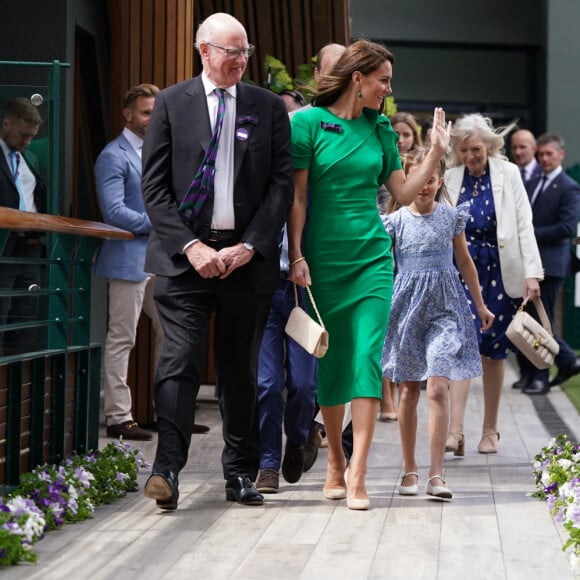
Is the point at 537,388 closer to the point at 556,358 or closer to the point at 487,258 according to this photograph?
the point at 556,358

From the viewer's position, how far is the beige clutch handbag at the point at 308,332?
5.82 metres

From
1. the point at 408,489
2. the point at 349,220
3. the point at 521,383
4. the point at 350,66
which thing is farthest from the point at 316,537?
the point at 521,383

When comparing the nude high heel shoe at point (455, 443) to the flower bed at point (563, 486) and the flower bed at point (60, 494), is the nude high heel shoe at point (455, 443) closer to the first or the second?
Result: the flower bed at point (563, 486)

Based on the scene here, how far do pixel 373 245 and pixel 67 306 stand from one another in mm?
1372

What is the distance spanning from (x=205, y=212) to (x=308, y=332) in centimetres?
64

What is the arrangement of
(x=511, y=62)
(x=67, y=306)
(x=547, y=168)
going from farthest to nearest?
(x=511, y=62), (x=547, y=168), (x=67, y=306)

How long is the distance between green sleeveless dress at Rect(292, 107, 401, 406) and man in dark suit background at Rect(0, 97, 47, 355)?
1.16 meters

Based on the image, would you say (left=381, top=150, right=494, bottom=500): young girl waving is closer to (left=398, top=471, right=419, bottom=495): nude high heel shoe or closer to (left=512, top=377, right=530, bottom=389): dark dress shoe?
(left=398, top=471, right=419, bottom=495): nude high heel shoe

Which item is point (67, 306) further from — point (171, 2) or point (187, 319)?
point (171, 2)

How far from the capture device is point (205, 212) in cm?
580

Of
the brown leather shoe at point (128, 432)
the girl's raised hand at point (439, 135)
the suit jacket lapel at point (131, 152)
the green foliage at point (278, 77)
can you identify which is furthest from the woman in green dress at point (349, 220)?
the green foliage at point (278, 77)

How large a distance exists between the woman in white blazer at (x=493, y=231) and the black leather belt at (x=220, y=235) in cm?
244

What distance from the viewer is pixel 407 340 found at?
6.72m

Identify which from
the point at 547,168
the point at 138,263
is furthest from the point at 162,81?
the point at 547,168
